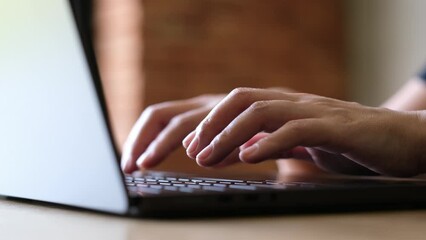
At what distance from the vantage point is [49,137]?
1.27 ft

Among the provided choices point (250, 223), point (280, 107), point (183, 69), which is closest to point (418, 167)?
point (280, 107)

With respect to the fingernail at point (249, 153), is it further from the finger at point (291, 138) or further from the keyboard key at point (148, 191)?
the keyboard key at point (148, 191)

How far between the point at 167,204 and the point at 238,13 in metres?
1.72

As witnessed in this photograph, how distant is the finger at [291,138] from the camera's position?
0.54 meters

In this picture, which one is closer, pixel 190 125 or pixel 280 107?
pixel 280 107

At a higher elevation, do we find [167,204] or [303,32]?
[167,204]

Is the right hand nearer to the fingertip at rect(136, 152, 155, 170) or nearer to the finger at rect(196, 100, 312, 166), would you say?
the fingertip at rect(136, 152, 155, 170)

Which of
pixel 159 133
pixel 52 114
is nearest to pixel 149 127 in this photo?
pixel 159 133

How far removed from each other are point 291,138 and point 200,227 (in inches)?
7.9

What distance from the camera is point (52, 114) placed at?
0.38 metres

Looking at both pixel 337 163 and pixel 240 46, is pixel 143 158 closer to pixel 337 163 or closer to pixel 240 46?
pixel 337 163

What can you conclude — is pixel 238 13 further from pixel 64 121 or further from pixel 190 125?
pixel 64 121

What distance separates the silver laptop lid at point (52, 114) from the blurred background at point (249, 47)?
1.45 m

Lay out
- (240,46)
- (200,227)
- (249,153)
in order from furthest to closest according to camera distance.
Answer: (240,46) → (249,153) → (200,227)
